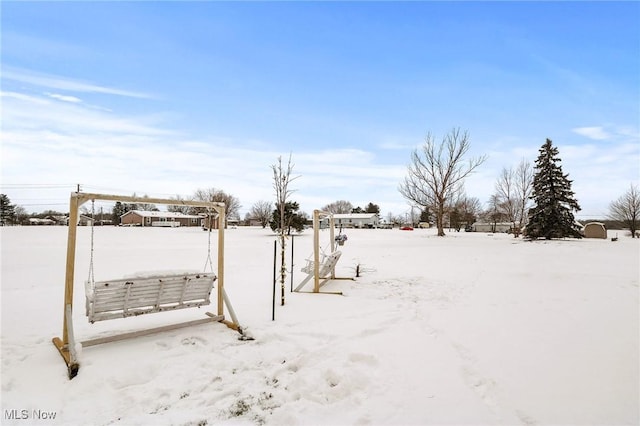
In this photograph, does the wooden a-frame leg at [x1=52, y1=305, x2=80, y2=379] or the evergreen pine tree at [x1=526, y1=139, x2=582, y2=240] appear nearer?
the wooden a-frame leg at [x1=52, y1=305, x2=80, y2=379]

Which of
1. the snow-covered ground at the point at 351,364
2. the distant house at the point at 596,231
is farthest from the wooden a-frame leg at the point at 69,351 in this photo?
the distant house at the point at 596,231

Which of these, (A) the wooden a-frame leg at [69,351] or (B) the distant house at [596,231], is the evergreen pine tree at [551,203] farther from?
(A) the wooden a-frame leg at [69,351]

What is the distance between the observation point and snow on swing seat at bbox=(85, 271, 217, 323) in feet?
14.9

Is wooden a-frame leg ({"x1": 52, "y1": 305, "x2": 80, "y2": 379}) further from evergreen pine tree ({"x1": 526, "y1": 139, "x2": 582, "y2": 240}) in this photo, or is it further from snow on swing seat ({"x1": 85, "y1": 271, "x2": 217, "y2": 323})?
evergreen pine tree ({"x1": 526, "y1": 139, "x2": 582, "y2": 240})

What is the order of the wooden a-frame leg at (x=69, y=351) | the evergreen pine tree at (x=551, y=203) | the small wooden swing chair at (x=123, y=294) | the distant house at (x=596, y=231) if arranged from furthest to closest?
the distant house at (x=596, y=231) < the evergreen pine tree at (x=551, y=203) < the small wooden swing chair at (x=123, y=294) < the wooden a-frame leg at (x=69, y=351)

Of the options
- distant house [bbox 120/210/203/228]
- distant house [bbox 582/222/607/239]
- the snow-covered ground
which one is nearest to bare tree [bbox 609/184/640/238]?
distant house [bbox 582/222/607/239]

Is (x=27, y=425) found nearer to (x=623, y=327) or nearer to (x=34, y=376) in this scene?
(x=34, y=376)

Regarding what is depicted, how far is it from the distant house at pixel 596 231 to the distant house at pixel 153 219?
1971 inches

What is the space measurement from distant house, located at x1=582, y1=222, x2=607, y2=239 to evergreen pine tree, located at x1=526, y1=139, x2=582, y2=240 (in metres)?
5.82

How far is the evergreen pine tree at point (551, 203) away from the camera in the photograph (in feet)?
81.3

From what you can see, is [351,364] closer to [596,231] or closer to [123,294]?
[123,294]

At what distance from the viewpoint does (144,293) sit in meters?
4.94

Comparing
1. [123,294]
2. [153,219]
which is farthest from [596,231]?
[153,219]

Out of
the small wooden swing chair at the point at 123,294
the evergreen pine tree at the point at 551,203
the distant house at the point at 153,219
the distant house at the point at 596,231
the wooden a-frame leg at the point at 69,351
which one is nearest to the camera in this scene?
the wooden a-frame leg at the point at 69,351
